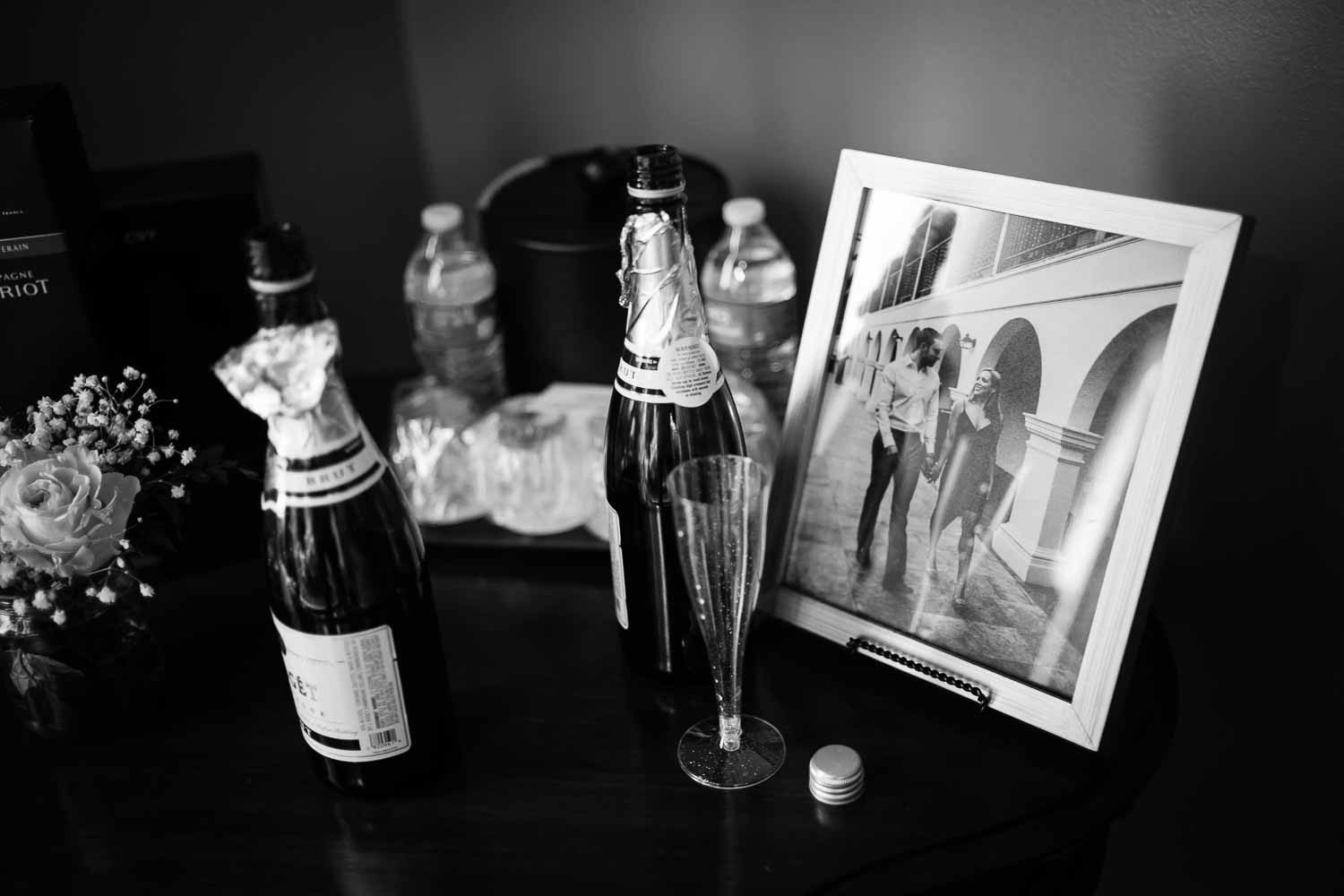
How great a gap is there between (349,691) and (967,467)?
0.42 metres

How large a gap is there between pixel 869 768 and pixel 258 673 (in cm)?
47

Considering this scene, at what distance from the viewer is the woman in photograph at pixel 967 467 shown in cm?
76

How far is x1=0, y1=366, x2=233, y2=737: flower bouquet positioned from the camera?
74 cm

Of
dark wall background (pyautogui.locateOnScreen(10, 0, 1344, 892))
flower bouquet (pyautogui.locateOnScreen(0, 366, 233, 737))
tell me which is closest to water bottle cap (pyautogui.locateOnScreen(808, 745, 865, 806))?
dark wall background (pyautogui.locateOnScreen(10, 0, 1344, 892))

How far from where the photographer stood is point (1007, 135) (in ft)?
3.11

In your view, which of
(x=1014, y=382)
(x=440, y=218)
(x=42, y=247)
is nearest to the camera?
(x=1014, y=382)

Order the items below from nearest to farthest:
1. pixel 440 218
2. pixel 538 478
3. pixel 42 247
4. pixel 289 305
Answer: pixel 289 305 < pixel 42 247 < pixel 538 478 < pixel 440 218

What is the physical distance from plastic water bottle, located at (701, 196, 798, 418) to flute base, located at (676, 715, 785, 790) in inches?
15.3

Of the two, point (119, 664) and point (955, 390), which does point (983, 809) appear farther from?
point (119, 664)

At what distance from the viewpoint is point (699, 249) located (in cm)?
110

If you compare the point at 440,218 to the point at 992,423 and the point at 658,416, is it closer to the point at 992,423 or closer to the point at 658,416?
the point at 658,416

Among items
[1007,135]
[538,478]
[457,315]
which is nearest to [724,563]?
[538,478]

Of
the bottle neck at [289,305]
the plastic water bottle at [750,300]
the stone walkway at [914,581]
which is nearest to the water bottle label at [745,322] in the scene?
the plastic water bottle at [750,300]

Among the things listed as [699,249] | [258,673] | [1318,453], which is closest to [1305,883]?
[1318,453]
